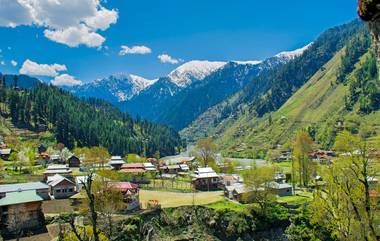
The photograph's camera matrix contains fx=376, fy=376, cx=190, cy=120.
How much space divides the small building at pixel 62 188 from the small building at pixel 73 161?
56.2 meters

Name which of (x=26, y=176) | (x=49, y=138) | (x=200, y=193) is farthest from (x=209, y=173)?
(x=49, y=138)

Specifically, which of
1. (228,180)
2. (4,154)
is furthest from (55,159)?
(228,180)

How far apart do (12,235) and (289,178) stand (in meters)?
76.5

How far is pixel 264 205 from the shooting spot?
79812mm

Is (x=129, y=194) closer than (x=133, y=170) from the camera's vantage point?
Yes

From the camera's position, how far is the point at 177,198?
87.9 m

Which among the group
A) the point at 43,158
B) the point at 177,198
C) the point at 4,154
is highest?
the point at 4,154

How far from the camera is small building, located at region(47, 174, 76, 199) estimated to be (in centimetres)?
8506

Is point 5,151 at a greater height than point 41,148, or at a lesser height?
lesser

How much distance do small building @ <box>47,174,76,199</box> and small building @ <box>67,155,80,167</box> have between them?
56.2 meters

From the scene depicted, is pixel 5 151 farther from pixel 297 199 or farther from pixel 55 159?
pixel 297 199

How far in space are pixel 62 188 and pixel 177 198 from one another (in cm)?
2646

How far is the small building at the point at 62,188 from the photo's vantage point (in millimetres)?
85062

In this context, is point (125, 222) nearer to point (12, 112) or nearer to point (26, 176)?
point (26, 176)
